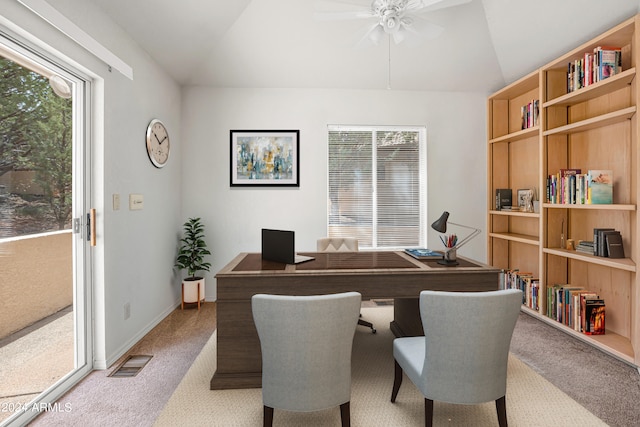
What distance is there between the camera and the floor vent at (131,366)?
2379 mm

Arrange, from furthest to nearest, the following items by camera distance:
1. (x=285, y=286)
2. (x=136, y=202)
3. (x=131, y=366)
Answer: (x=136, y=202)
(x=131, y=366)
(x=285, y=286)

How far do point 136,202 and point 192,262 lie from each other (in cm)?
109

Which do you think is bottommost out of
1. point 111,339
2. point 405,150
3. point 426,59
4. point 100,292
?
point 111,339

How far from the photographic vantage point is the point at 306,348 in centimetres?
155

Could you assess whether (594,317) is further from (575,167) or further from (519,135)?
(519,135)

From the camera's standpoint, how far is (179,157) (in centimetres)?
401

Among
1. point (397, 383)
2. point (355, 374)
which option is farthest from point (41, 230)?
point (397, 383)

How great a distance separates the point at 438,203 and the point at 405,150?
0.82 meters

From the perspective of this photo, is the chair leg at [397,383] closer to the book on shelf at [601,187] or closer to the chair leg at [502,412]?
the chair leg at [502,412]

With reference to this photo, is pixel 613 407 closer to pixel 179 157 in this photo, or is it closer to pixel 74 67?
pixel 74 67

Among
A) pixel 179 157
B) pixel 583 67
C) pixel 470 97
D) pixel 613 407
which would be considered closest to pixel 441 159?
pixel 470 97

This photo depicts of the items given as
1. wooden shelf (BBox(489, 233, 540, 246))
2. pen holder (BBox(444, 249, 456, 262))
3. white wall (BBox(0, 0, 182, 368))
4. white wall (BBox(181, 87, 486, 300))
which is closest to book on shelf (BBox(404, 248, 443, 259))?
pen holder (BBox(444, 249, 456, 262))

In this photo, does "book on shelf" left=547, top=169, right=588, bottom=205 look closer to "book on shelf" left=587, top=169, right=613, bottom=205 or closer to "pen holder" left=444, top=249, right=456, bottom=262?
"book on shelf" left=587, top=169, right=613, bottom=205

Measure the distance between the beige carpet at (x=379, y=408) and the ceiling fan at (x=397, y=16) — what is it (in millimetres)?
2632
